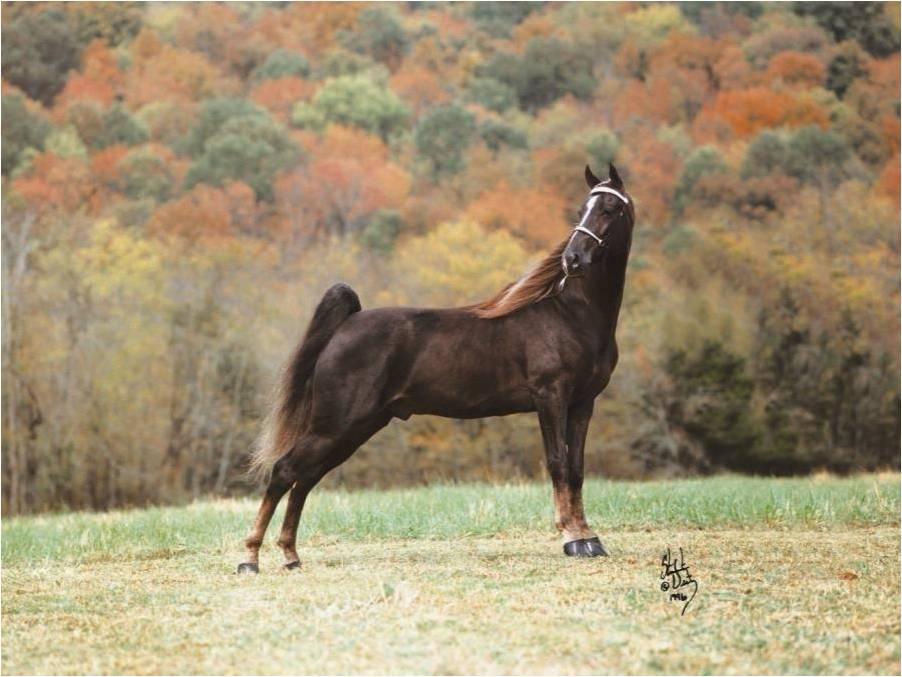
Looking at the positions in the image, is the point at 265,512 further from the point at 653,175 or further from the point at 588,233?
the point at 653,175

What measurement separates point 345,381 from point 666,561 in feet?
8.64

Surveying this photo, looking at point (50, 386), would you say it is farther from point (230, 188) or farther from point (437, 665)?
point (437, 665)

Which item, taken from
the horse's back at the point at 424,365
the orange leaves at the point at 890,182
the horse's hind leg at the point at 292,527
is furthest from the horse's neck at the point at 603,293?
the orange leaves at the point at 890,182

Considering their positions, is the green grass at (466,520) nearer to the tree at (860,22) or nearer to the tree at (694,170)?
the tree at (694,170)

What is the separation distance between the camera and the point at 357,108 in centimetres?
7581

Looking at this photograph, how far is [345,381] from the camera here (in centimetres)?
914

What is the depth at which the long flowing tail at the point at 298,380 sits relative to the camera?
31.0ft

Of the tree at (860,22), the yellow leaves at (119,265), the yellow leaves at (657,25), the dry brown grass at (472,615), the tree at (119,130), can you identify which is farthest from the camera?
the yellow leaves at (657,25)

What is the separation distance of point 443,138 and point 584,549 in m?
64.8

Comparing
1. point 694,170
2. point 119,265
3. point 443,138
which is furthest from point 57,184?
point 694,170

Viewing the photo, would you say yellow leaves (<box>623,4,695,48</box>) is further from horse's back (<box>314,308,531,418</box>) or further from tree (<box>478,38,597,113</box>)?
horse's back (<box>314,308,531,418</box>)

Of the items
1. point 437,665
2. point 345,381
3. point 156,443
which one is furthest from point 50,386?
point 437,665

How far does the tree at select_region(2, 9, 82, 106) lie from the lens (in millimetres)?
67875

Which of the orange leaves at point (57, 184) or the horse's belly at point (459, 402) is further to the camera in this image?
the orange leaves at point (57, 184)
